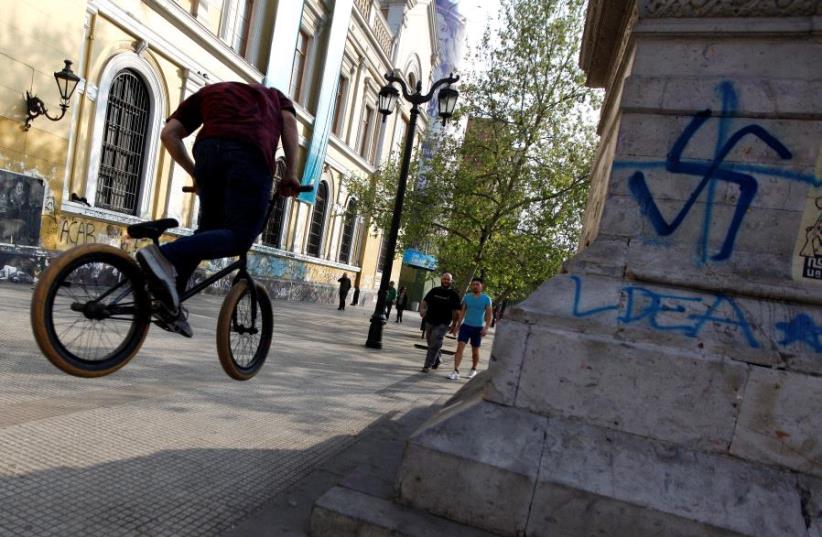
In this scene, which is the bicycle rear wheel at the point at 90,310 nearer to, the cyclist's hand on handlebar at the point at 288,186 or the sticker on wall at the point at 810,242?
the cyclist's hand on handlebar at the point at 288,186

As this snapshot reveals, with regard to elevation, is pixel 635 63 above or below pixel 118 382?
above

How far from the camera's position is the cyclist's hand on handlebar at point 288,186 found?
308cm

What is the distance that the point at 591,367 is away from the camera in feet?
9.07

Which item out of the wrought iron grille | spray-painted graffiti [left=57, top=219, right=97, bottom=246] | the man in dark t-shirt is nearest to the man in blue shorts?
the man in dark t-shirt

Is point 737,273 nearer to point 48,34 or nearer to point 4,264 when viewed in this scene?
point 4,264

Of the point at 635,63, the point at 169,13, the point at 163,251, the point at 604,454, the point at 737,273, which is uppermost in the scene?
the point at 169,13

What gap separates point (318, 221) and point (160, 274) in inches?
820

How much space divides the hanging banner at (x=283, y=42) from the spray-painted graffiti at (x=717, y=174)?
50.0 ft

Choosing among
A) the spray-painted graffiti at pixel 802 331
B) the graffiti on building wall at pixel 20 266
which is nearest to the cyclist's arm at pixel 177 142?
the spray-painted graffiti at pixel 802 331

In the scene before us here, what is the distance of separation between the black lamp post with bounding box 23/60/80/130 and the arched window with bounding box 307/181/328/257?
40.4 feet

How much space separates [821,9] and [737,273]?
57.1 inches

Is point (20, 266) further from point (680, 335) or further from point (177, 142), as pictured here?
point (680, 335)

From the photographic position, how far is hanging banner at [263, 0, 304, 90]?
16219 millimetres

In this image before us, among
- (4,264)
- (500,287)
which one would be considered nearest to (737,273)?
(4,264)
